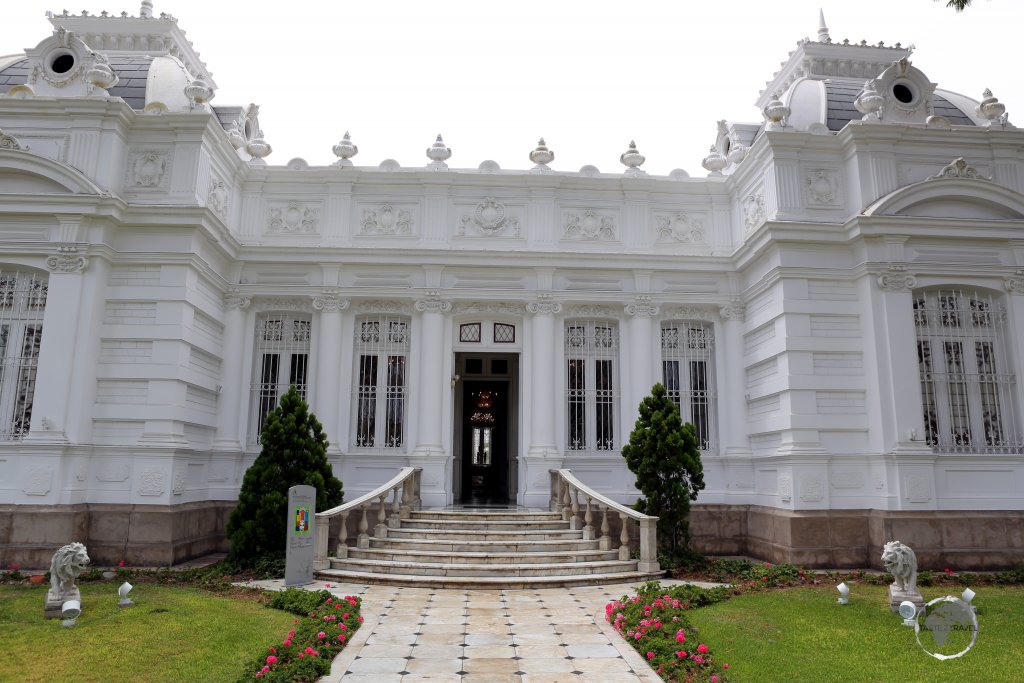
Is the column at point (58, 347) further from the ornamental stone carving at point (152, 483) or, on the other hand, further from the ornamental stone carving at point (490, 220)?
the ornamental stone carving at point (490, 220)

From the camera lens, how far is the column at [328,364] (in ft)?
47.1

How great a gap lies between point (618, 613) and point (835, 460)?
5756mm

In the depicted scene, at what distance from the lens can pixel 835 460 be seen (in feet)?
39.8

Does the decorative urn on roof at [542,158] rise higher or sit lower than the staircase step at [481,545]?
higher

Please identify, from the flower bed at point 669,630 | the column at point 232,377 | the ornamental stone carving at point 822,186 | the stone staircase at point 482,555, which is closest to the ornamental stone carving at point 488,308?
the stone staircase at point 482,555

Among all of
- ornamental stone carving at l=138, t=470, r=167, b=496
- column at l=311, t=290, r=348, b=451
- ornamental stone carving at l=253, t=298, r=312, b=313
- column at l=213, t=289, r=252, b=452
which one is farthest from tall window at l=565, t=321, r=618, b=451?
ornamental stone carving at l=138, t=470, r=167, b=496

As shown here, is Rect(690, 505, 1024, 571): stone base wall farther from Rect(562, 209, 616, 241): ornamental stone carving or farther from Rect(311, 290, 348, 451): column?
Rect(311, 290, 348, 451): column

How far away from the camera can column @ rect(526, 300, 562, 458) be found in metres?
14.5

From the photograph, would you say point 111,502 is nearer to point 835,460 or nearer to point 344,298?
point 344,298

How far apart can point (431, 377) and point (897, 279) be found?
884cm

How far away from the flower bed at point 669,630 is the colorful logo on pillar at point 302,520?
460cm

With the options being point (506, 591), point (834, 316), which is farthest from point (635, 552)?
point (834, 316)

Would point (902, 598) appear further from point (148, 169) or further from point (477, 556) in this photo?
point (148, 169)

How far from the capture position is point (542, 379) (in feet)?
48.1
